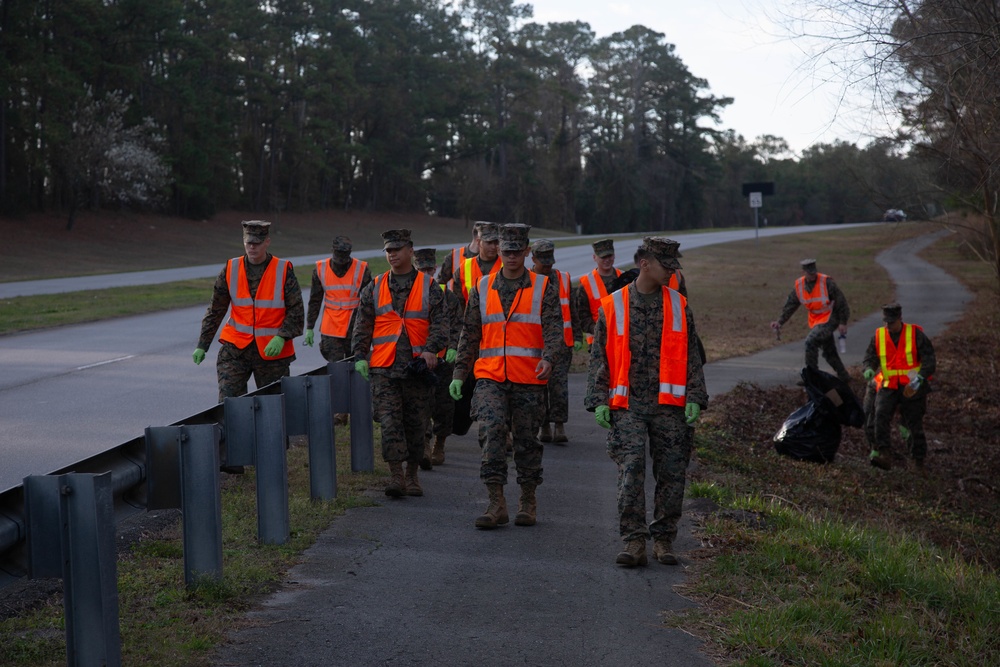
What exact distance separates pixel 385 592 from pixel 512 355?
2356mm

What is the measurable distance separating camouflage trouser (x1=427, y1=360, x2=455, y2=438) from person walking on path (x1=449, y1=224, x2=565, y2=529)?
4.89 feet

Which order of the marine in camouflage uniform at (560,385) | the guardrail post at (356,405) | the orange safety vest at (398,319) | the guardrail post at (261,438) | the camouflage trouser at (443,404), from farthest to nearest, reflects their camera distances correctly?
the marine in camouflage uniform at (560,385) < the camouflage trouser at (443,404) < the guardrail post at (356,405) < the orange safety vest at (398,319) < the guardrail post at (261,438)

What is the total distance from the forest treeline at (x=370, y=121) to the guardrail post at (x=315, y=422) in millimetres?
13065

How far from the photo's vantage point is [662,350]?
7191 millimetres

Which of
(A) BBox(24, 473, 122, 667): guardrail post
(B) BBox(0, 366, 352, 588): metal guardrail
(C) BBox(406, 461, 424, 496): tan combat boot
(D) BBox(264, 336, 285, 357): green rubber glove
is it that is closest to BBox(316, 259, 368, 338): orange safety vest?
(D) BBox(264, 336, 285, 357): green rubber glove

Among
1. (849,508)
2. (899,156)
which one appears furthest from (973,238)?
(849,508)

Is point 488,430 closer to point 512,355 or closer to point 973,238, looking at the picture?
point 512,355

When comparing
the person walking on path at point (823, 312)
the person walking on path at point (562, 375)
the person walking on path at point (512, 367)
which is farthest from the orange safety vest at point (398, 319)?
the person walking on path at point (823, 312)

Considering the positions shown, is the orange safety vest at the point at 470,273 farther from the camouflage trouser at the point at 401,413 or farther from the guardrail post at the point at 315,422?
the guardrail post at the point at 315,422

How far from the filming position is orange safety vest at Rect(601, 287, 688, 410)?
715 centimetres

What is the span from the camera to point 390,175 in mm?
80500

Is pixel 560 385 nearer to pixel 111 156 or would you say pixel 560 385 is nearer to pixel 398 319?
pixel 398 319

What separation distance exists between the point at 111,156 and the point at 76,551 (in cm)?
5123

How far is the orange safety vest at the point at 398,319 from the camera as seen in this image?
29.4 ft
